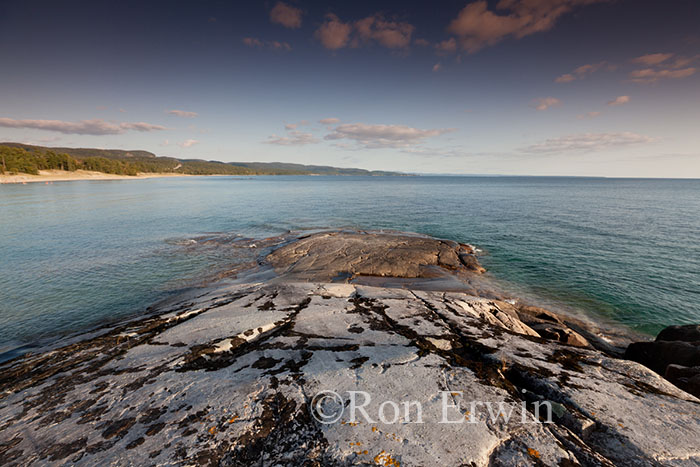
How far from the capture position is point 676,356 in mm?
9250

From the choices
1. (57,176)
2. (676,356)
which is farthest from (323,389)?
(57,176)

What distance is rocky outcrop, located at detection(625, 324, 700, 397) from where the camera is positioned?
7.51 meters

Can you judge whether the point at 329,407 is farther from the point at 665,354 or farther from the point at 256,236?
the point at 256,236

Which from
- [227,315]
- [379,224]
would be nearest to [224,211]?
[379,224]

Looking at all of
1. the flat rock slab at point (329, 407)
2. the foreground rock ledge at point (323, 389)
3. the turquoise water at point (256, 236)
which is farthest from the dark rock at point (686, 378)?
the turquoise water at point (256, 236)

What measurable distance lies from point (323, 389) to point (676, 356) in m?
12.7

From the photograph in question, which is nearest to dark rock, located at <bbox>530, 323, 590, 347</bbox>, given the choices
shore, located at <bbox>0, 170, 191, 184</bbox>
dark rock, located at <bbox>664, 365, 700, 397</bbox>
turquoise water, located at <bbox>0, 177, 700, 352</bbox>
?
dark rock, located at <bbox>664, 365, 700, 397</bbox>

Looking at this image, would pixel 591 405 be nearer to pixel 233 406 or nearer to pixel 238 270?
pixel 233 406

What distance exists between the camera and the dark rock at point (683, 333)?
11266mm

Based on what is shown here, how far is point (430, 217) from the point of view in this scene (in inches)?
1861

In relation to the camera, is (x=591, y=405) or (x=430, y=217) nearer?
(x=591, y=405)

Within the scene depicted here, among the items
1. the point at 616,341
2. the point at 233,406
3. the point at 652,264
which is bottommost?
the point at 616,341

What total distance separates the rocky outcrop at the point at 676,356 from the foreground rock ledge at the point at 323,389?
1397 millimetres

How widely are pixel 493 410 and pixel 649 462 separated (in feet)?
7.78
